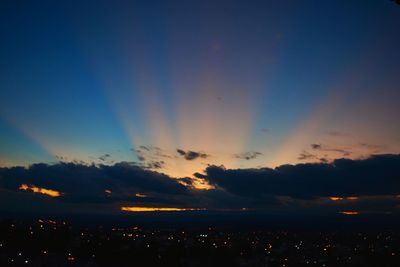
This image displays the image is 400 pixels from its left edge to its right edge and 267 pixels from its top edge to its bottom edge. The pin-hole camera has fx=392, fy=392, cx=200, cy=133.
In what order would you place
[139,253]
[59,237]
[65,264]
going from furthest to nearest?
[59,237] → [139,253] → [65,264]

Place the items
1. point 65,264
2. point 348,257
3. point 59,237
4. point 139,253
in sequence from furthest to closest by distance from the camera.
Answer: point 59,237 < point 348,257 < point 139,253 < point 65,264

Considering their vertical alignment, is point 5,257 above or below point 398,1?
below

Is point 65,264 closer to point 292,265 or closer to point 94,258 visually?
point 94,258

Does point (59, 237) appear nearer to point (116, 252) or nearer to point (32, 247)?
point (32, 247)

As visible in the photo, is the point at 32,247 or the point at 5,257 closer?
the point at 5,257

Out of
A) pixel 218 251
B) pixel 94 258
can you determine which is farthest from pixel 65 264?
pixel 218 251

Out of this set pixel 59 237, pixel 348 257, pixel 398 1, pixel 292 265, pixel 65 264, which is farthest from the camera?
pixel 59 237

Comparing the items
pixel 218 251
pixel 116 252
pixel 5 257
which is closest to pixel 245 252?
pixel 218 251

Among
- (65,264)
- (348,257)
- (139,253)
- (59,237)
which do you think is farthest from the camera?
(59,237)

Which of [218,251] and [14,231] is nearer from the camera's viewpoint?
[218,251]
